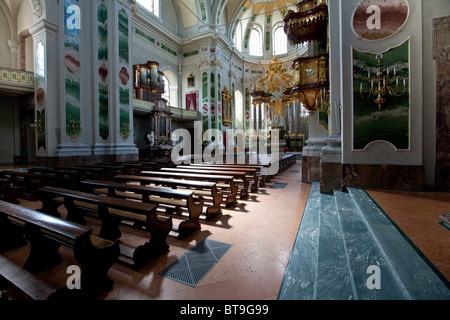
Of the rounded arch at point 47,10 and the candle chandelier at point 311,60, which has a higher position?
the rounded arch at point 47,10

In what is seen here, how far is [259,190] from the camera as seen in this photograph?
5562 millimetres

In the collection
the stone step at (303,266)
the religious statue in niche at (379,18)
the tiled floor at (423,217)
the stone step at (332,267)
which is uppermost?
the religious statue in niche at (379,18)

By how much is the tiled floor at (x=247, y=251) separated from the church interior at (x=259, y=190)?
0.06 feet

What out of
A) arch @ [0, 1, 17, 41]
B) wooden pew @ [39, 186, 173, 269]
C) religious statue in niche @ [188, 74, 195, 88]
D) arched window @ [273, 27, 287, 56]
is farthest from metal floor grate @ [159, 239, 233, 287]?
arched window @ [273, 27, 287, 56]

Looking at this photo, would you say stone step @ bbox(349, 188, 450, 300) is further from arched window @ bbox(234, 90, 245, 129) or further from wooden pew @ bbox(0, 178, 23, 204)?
arched window @ bbox(234, 90, 245, 129)

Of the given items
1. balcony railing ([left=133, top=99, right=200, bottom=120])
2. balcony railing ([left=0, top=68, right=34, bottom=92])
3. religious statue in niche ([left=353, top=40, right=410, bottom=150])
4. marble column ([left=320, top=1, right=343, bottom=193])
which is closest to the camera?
religious statue in niche ([left=353, top=40, right=410, bottom=150])

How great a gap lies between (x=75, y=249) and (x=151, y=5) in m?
16.5

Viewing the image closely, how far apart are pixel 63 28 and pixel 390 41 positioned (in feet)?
31.2

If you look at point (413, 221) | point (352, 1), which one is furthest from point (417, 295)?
point (352, 1)

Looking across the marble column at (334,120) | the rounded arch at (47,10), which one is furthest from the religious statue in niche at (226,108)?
the marble column at (334,120)

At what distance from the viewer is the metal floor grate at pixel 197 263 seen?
1919mm

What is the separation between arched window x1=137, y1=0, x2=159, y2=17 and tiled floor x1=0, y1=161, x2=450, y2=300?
14.7 meters

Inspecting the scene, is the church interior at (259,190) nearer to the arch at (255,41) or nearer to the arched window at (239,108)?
the arched window at (239,108)

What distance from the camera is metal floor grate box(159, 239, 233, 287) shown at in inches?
75.5
